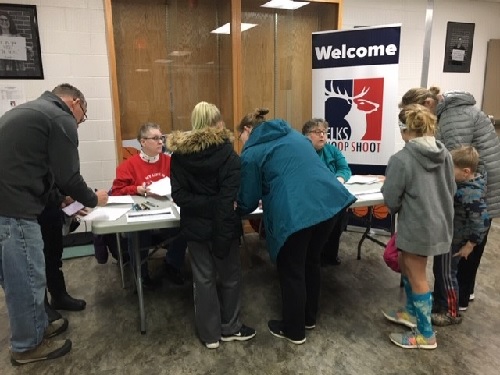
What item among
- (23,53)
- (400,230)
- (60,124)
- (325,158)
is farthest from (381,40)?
(23,53)

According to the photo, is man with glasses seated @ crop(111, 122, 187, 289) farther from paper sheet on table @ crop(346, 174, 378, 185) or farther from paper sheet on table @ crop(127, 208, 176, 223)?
paper sheet on table @ crop(346, 174, 378, 185)

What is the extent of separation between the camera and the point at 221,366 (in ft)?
6.79

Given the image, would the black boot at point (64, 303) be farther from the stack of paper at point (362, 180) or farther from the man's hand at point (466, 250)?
the man's hand at point (466, 250)

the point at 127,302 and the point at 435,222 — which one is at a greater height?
the point at 435,222

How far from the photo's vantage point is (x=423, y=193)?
195 cm

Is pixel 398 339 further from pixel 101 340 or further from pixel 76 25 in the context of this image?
pixel 76 25

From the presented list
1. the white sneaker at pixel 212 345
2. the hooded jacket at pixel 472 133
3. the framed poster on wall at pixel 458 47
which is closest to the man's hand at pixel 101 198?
the white sneaker at pixel 212 345

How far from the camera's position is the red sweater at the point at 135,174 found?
A: 9.03 ft

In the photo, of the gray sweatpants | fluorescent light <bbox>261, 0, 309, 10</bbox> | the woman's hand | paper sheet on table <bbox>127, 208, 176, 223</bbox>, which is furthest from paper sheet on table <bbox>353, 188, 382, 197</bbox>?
fluorescent light <bbox>261, 0, 309, 10</bbox>

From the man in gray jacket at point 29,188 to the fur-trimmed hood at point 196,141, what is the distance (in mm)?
473

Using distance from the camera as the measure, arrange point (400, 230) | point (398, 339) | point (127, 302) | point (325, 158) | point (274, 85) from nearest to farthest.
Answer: point (400, 230) < point (398, 339) < point (127, 302) < point (325, 158) < point (274, 85)

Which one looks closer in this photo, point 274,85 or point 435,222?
point 435,222

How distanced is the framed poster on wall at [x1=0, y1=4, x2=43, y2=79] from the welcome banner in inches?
92.2

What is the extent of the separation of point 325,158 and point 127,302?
5.72 ft
